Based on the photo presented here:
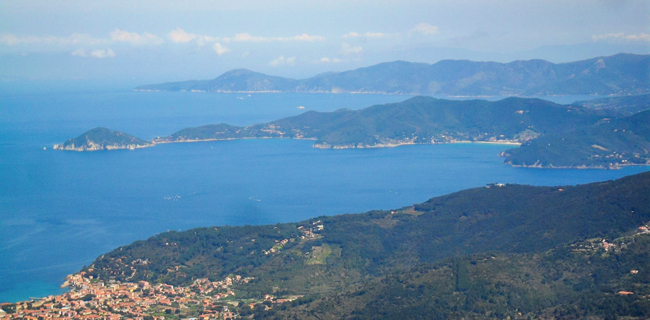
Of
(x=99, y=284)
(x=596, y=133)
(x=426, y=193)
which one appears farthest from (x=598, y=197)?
(x=596, y=133)

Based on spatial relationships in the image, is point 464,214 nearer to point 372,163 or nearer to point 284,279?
point 284,279

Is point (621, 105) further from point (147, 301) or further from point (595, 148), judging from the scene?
point (147, 301)

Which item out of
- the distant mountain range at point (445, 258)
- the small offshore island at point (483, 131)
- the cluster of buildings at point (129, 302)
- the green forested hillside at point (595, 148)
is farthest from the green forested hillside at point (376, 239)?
the small offshore island at point (483, 131)

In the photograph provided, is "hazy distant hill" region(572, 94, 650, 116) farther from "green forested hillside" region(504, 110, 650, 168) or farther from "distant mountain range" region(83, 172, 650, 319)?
"distant mountain range" region(83, 172, 650, 319)

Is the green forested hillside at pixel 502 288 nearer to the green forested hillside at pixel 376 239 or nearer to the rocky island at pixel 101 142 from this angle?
the green forested hillside at pixel 376 239

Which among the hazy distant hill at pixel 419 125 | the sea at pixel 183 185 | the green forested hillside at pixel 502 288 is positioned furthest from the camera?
the hazy distant hill at pixel 419 125

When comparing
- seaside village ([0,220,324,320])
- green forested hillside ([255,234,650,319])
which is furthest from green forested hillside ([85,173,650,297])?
green forested hillside ([255,234,650,319])

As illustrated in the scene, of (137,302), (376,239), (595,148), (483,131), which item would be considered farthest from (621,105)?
(137,302)
